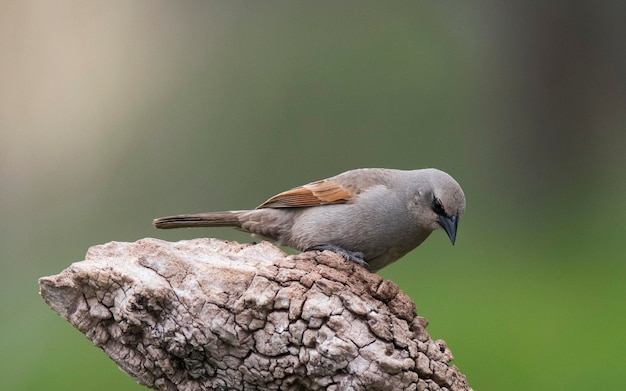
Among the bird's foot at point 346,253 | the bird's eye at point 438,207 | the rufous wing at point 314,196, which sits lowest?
the bird's foot at point 346,253

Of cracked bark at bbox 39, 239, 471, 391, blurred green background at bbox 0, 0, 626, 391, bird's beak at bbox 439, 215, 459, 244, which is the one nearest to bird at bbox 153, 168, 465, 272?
bird's beak at bbox 439, 215, 459, 244

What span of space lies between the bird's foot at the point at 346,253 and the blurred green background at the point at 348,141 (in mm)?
2609

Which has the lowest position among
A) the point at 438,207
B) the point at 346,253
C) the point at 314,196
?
the point at 346,253

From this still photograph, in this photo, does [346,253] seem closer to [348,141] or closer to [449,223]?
[449,223]

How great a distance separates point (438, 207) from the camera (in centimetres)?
466

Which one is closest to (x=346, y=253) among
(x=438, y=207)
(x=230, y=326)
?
(x=438, y=207)

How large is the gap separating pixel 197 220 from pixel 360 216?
0.97m

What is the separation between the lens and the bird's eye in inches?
183

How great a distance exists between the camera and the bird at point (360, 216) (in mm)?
4703

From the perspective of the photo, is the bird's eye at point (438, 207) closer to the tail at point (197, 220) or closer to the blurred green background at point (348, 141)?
the tail at point (197, 220)

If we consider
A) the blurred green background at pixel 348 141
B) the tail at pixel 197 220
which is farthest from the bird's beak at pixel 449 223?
the blurred green background at pixel 348 141

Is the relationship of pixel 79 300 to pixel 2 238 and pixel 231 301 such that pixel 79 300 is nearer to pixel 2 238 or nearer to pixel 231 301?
pixel 231 301

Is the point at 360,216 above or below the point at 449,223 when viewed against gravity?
above

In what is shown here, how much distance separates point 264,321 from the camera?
3670mm
